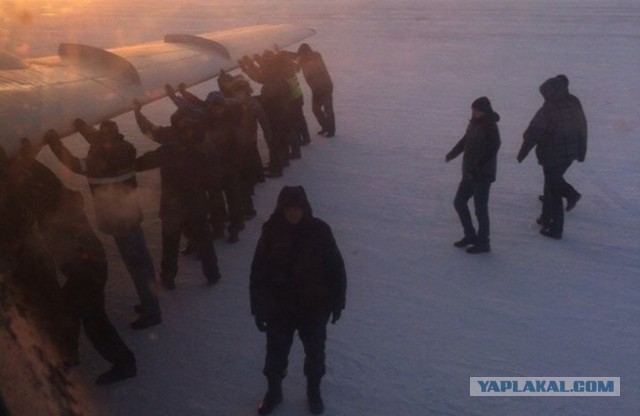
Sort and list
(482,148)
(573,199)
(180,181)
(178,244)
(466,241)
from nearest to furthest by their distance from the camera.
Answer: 1. (180,181)
2. (178,244)
3. (482,148)
4. (466,241)
5. (573,199)

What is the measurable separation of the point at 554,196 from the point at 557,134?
77cm

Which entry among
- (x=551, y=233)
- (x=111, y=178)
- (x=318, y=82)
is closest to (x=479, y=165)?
(x=551, y=233)

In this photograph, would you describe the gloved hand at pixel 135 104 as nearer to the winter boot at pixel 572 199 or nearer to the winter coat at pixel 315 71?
the winter coat at pixel 315 71

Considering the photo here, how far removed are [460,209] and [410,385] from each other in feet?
8.63

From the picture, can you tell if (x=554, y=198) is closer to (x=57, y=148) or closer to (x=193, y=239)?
(x=193, y=239)

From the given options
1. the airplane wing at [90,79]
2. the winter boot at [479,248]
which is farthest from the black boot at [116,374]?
the winter boot at [479,248]

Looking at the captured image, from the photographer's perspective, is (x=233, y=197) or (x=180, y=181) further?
(x=233, y=197)

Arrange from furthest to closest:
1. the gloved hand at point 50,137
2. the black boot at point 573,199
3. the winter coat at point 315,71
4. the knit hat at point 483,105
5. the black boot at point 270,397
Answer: the winter coat at point 315,71
the black boot at point 573,199
the knit hat at point 483,105
the gloved hand at point 50,137
the black boot at point 270,397

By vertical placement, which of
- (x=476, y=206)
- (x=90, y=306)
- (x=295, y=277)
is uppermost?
(x=295, y=277)

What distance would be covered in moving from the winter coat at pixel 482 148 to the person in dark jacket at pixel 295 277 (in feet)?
9.35

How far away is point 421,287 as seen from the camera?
5.84 metres

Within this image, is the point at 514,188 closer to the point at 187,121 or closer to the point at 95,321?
the point at 187,121

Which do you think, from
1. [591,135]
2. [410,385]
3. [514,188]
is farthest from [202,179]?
[591,135]

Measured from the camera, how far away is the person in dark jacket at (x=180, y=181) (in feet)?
17.2
